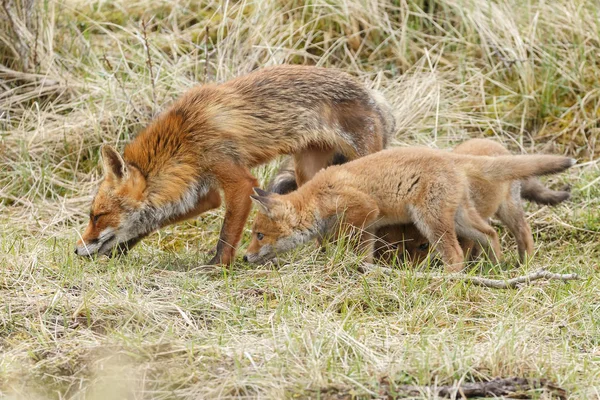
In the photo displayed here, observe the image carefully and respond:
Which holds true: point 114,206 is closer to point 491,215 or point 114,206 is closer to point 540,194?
point 491,215

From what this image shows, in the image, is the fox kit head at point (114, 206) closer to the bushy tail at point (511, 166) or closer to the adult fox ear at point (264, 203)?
the adult fox ear at point (264, 203)

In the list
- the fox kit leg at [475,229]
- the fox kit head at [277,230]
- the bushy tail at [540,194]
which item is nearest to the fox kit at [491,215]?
the bushy tail at [540,194]

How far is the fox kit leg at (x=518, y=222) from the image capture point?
705 centimetres

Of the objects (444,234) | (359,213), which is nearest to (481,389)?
(444,234)

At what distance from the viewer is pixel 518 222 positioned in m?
7.06

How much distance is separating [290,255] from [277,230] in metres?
0.28

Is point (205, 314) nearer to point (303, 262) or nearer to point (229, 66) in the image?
point (303, 262)

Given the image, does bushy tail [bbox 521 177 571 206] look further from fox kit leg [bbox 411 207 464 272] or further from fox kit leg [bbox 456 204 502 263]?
fox kit leg [bbox 411 207 464 272]

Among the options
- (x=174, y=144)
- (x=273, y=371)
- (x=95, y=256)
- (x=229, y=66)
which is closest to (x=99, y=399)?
(x=273, y=371)

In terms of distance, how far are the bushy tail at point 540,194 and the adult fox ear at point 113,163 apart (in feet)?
10.8

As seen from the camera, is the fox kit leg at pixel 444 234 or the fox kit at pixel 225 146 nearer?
the fox kit leg at pixel 444 234

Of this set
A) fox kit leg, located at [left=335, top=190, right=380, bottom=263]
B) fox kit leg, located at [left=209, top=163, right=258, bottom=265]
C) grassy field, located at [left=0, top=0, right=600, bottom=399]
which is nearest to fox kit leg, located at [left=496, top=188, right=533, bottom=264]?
grassy field, located at [left=0, top=0, right=600, bottom=399]

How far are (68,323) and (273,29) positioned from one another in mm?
5149

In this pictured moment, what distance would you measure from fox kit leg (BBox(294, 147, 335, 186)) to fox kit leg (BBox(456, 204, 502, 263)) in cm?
140
